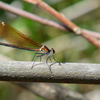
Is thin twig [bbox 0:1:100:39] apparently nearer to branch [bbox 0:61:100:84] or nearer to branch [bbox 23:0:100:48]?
branch [bbox 23:0:100:48]

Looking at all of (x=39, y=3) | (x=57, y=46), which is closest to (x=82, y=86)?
(x=57, y=46)

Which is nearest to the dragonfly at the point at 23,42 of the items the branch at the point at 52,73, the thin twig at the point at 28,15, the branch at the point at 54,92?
the thin twig at the point at 28,15

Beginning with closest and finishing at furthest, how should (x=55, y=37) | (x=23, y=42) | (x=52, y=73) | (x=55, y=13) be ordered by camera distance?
(x=52, y=73)
(x=55, y=13)
(x=23, y=42)
(x=55, y=37)

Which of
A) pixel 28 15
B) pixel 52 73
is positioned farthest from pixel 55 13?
pixel 52 73

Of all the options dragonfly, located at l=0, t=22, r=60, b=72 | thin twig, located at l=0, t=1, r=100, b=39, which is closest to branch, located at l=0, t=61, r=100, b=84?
thin twig, located at l=0, t=1, r=100, b=39

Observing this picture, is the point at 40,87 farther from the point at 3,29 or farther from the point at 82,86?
the point at 82,86

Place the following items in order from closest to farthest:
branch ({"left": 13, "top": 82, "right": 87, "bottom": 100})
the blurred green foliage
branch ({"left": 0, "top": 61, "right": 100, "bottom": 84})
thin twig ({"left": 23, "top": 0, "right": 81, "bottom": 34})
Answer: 1. branch ({"left": 0, "top": 61, "right": 100, "bottom": 84})
2. thin twig ({"left": 23, "top": 0, "right": 81, "bottom": 34})
3. branch ({"left": 13, "top": 82, "right": 87, "bottom": 100})
4. the blurred green foliage

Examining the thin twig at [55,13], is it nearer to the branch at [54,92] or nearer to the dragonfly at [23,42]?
the branch at [54,92]

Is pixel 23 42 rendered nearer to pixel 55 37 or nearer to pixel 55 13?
pixel 55 13
